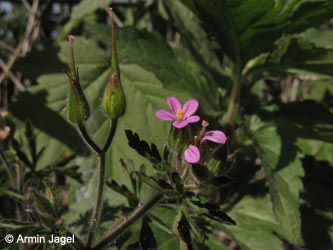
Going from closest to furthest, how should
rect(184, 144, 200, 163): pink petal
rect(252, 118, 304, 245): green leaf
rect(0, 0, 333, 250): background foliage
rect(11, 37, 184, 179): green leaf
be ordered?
rect(184, 144, 200, 163): pink petal
rect(252, 118, 304, 245): green leaf
rect(0, 0, 333, 250): background foliage
rect(11, 37, 184, 179): green leaf

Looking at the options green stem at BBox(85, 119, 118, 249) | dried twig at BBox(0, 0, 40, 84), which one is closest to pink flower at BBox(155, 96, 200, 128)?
green stem at BBox(85, 119, 118, 249)

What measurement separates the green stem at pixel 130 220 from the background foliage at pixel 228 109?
0.08m

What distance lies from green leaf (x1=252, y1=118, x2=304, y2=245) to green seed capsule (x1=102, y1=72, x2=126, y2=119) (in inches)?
20.6

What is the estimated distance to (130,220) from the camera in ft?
4.16

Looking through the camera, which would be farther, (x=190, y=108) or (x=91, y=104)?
(x=91, y=104)

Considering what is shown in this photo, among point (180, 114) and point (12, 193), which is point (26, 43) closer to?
point (12, 193)

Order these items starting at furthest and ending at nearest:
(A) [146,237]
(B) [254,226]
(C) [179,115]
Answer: (B) [254,226] → (A) [146,237] → (C) [179,115]

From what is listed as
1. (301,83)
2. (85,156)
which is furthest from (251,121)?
(301,83)

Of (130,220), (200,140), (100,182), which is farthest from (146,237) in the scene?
(200,140)

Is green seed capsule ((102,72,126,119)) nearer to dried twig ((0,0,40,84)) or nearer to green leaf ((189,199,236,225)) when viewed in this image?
green leaf ((189,199,236,225))

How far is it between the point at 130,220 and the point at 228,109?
0.61m

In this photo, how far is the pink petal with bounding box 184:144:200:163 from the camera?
1.07 m

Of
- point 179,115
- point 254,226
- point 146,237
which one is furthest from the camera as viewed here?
point 254,226

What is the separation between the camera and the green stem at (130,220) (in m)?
1.23
